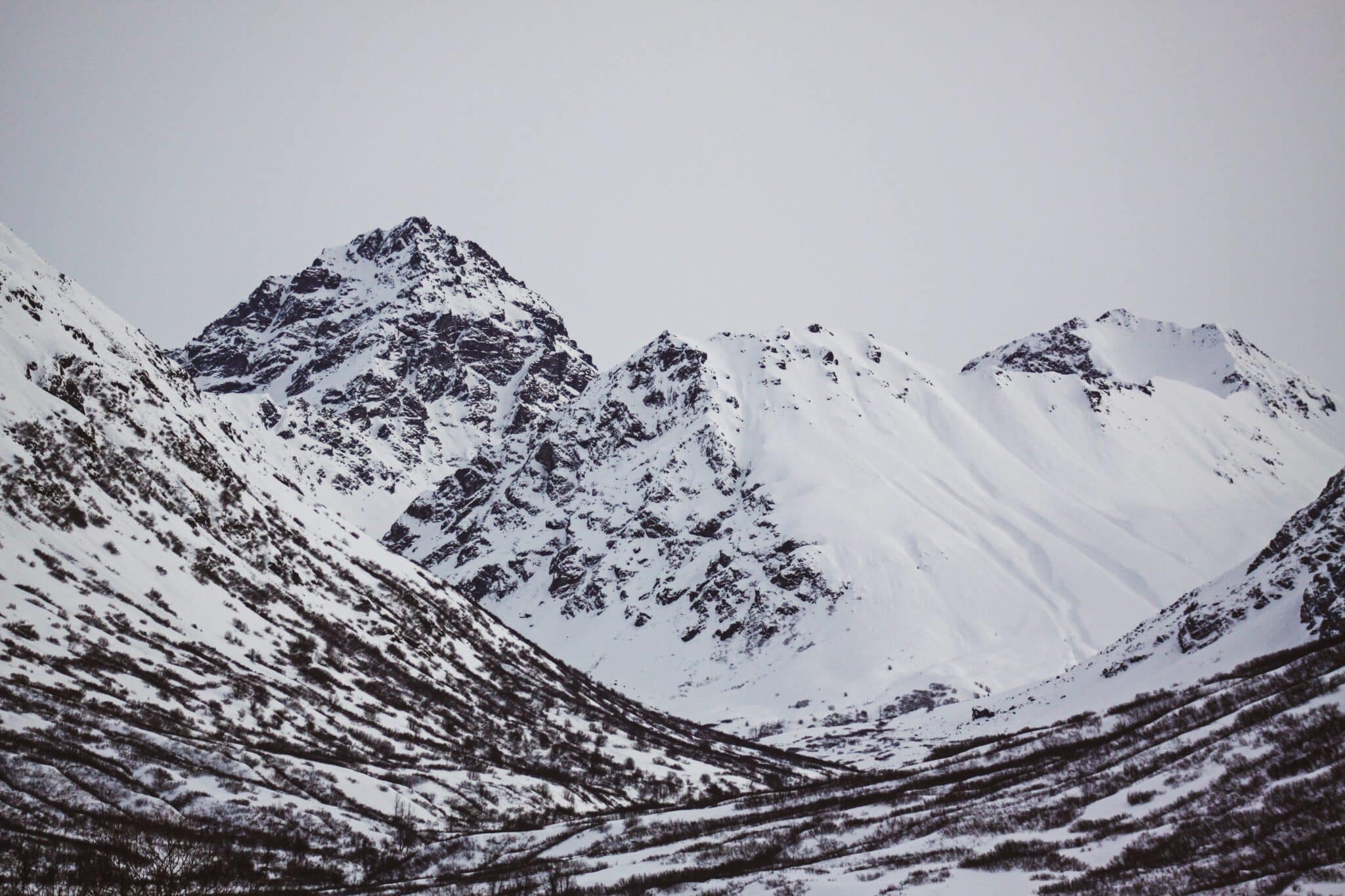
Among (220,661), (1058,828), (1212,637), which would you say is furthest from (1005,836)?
(1212,637)

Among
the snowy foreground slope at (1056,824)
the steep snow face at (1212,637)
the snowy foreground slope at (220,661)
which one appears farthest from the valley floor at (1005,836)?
the steep snow face at (1212,637)

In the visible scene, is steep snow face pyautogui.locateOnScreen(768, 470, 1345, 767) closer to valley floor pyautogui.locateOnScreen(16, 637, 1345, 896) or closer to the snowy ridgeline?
the snowy ridgeline

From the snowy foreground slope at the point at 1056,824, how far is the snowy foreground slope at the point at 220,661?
11.6 m

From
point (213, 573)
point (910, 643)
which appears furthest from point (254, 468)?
point (910, 643)

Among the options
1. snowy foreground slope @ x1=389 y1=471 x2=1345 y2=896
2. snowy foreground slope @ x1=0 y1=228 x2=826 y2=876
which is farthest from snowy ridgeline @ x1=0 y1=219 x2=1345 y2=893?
snowy foreground slope @ x1=0 y1=228 x2=826 y2=876

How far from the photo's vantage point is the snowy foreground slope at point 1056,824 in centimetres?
1986

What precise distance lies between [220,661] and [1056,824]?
5059 centimetres

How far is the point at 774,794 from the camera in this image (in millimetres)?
48594

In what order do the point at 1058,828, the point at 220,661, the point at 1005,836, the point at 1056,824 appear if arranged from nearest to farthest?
1. the point at 1058,828
2. the point at 1056,824
3. the point at 1005,836
4. the point at 220,661

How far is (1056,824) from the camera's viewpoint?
25.8 meters

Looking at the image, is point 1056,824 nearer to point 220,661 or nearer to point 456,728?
point 456,728

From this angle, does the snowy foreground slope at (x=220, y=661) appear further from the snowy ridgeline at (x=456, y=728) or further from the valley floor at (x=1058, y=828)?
the valley floor at (x=1058, y=828)

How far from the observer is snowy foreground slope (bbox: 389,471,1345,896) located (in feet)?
65.2

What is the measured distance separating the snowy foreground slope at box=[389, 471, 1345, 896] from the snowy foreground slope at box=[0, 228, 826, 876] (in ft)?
38.1
